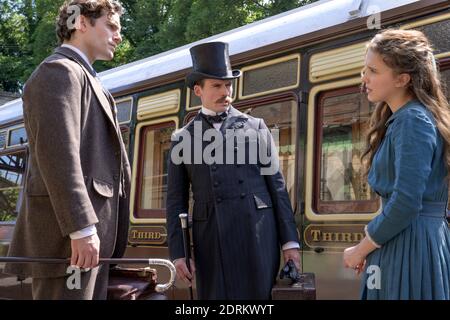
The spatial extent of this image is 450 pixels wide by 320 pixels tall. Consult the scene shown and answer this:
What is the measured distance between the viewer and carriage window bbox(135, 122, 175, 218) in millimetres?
4617

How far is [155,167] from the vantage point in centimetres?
474

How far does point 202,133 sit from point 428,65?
1100mm

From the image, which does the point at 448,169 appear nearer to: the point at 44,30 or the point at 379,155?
the point at 379,155

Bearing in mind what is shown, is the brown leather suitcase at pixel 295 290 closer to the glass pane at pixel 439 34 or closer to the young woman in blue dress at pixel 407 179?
the young woman in blue dress at pixel 407 179

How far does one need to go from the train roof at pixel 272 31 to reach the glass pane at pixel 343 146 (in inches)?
19.6

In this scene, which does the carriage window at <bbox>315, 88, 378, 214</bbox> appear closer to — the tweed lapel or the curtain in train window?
the curtain in train window

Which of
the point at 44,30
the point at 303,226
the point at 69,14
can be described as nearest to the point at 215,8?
the point at 44,30

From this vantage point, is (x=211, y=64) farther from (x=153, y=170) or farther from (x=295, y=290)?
(x=153, y=170)

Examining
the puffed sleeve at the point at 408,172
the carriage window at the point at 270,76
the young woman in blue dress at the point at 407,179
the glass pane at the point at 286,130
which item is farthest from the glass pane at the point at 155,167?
the puffed sleeve at the point at 408,172

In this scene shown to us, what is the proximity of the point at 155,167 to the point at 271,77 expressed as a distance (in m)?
1.40

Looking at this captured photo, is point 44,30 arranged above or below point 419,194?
above

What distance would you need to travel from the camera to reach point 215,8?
11711 millimetres

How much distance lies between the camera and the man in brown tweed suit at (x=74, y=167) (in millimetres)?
1941

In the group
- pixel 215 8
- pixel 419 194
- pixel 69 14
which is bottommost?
pixel 419 194
